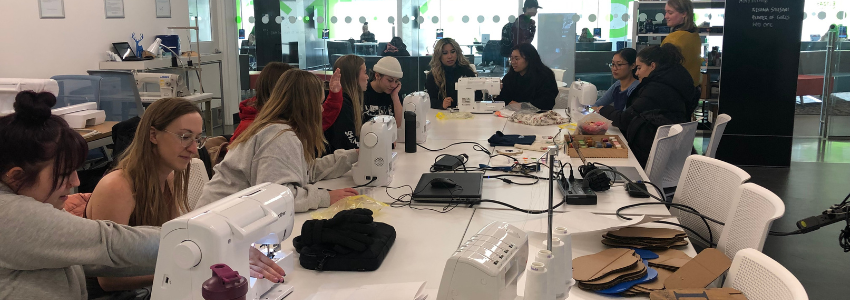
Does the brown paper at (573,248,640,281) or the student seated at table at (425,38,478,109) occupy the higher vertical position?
the student seated at table at (425,38,478,109)

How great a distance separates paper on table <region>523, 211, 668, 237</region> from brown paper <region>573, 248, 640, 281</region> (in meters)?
0.13

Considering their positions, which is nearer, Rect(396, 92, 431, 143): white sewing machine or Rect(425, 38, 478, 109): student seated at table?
Rect(396, 92, 431, 143): white sewing machine

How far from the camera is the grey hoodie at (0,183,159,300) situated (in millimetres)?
1387

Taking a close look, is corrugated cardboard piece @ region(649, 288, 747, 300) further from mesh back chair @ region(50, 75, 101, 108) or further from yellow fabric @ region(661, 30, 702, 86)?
mesh back chair @ region(50, 75, 101, 108)

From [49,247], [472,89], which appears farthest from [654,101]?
[49,247]

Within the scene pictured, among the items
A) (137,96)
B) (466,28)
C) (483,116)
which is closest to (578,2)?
(466,28)

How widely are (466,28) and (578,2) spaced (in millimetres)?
1352

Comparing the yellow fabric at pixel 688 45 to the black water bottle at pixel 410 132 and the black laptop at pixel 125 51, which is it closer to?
the black water bottle at pixel 410 132

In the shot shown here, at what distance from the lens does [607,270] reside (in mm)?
1664

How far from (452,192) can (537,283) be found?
1208 millimetres

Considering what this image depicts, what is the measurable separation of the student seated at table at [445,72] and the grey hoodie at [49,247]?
410 centimetres

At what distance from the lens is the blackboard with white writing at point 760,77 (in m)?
5.55

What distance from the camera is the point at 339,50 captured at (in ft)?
27.0

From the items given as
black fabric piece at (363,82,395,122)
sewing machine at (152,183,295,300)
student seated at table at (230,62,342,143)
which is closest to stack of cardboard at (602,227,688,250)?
sewing machine at (152,183,295,300)
